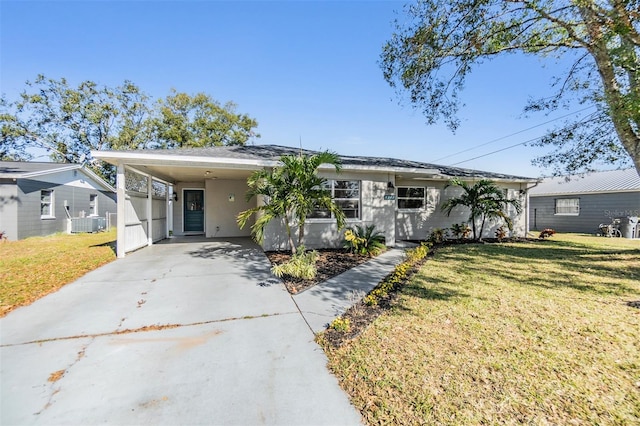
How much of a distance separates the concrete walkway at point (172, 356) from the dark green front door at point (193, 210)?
319 inches

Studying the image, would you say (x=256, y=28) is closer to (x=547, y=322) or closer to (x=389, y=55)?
(x=389, y=55)

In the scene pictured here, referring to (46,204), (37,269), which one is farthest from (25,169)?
(37,269)

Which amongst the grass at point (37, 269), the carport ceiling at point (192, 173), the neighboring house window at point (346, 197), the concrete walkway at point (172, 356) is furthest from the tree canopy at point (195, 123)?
the concrete walkway at point (172, 356)

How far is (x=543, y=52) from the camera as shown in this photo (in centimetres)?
805

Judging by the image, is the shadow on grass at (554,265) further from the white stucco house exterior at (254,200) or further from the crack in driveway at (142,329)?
the crack in driveway at (142,329)

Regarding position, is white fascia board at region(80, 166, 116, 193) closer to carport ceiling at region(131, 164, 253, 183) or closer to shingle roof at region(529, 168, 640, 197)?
carport ceiling at region(131, 164, 253, 183)

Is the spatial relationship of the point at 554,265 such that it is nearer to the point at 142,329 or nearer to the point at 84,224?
the point at 142,329

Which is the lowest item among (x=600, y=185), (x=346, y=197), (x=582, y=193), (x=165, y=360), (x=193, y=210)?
(x=165, y=360)

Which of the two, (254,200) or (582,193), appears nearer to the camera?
(254,200)

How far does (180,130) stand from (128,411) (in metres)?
27.2

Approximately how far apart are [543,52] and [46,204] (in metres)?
20.2

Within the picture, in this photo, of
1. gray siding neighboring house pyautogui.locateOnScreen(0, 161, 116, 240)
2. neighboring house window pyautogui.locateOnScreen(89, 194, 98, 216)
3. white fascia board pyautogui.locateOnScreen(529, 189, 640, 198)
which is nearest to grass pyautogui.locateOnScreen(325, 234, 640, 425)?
white fascia board pyautogui.locateOnScreen(529, 189, 640, 198)

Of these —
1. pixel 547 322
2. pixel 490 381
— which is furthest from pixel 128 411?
pixel 547 322

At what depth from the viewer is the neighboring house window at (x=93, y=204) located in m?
17.2
